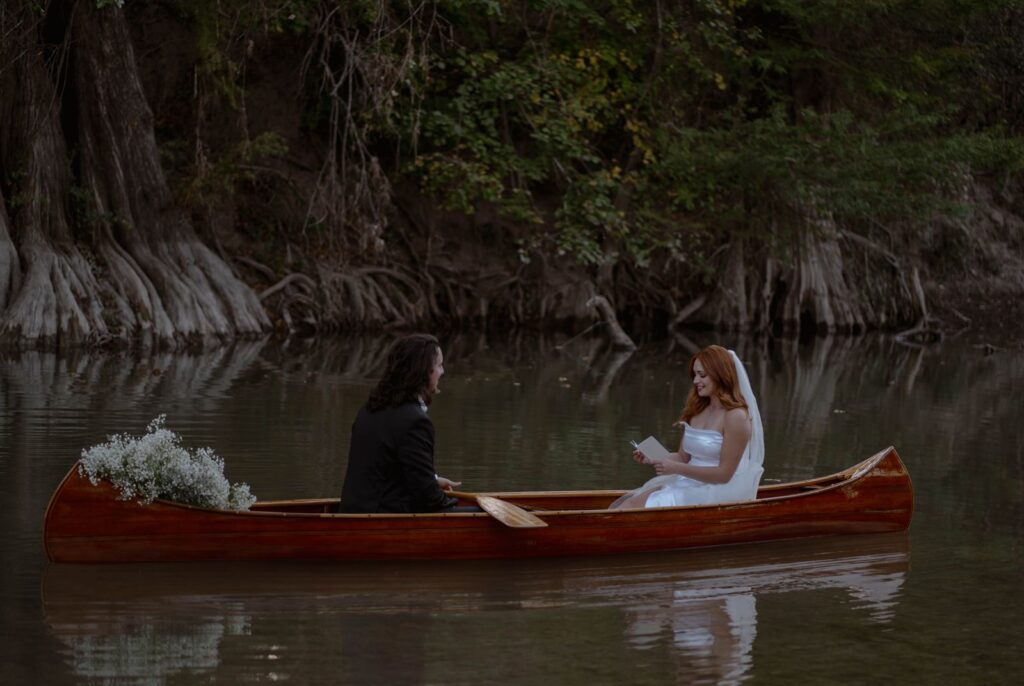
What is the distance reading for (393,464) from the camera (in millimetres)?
7926

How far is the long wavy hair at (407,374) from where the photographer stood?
7824mm

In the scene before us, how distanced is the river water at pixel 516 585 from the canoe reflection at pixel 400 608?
18 mm

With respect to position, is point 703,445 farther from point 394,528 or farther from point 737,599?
point 394,528

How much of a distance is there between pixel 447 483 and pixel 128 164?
43.0 feet

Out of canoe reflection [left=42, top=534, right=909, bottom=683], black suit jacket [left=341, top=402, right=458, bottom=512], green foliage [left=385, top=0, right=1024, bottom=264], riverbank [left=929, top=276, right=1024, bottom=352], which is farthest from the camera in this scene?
riverbank [left=929, top=276, right=1024, bottom=352]

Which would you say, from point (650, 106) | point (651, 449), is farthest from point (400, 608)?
point (650, 106)

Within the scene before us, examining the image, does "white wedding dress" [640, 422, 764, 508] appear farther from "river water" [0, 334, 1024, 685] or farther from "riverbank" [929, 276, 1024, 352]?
"riverbank" [929, 276, 1024, 352]

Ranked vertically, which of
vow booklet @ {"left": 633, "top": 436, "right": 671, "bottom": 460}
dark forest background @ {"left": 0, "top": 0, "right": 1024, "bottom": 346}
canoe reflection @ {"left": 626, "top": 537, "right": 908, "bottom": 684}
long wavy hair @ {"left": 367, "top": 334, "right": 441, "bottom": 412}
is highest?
dark forest background @ {"left": 0, "top": 0, "right": 1024, "bottom": 346}

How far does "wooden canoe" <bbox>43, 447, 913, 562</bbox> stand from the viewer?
7.60 metres

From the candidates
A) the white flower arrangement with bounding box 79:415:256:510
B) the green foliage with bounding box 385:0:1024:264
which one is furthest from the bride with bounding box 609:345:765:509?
the green foliage with bounding box 385:0:1024:264

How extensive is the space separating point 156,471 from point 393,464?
124cm

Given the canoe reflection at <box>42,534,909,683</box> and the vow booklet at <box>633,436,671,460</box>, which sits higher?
the vow booklet at <box>633,436,671,460</box>

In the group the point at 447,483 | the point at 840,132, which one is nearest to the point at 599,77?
the point at 840,132

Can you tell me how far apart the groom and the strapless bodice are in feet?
5.49
